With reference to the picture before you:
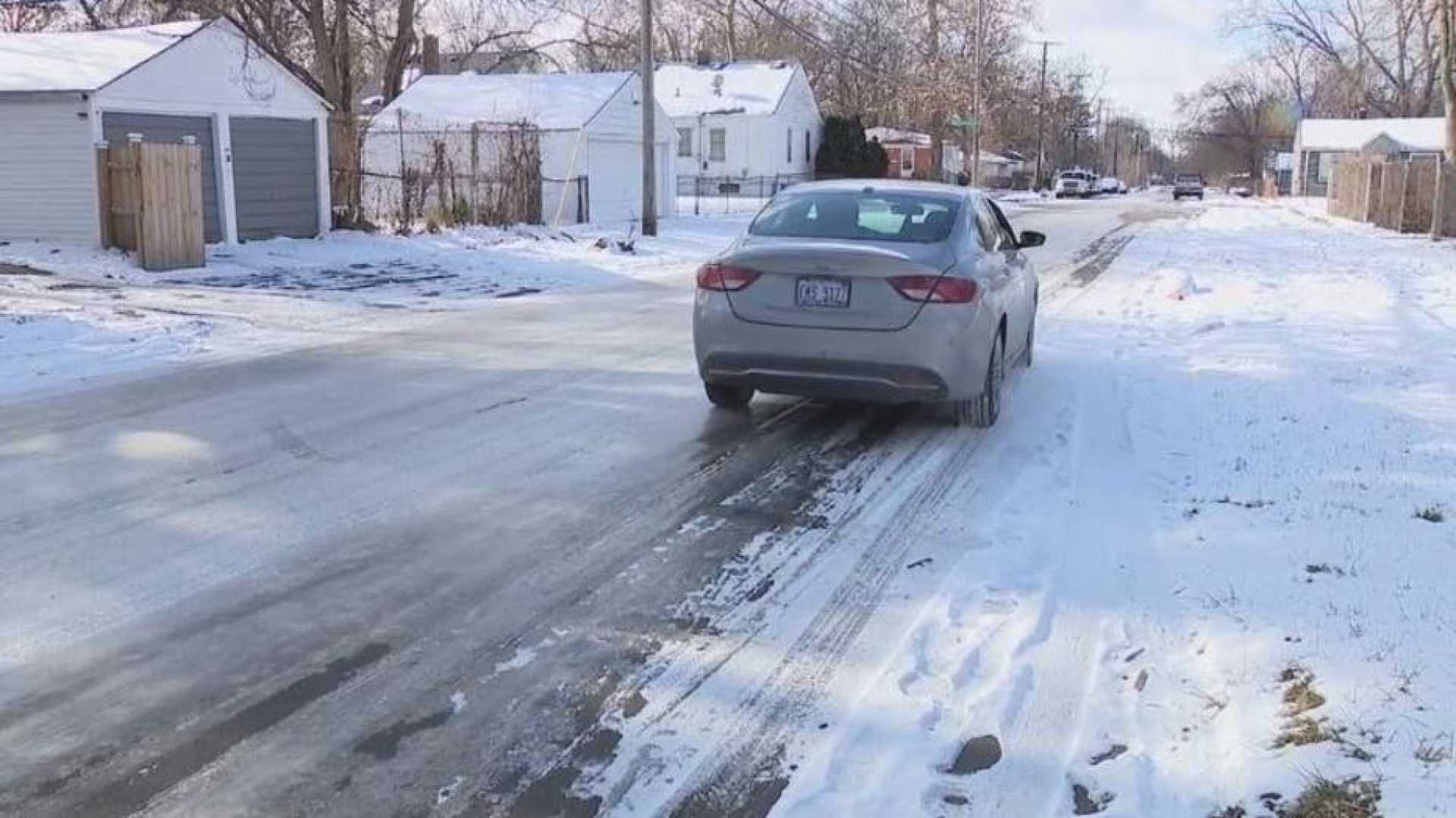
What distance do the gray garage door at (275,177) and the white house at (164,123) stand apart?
2 cm

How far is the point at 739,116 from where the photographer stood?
54469 mm

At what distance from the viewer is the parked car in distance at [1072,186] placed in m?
77.9

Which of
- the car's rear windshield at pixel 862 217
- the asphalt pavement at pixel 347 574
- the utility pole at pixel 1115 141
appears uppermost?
the utility pole at pixel 1115 141

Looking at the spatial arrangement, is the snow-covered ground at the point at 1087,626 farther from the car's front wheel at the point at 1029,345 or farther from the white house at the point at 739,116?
the white house at the point at 739,116

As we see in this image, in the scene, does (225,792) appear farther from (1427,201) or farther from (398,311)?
(1427,201)

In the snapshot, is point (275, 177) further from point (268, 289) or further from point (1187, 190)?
point (1187, 190)

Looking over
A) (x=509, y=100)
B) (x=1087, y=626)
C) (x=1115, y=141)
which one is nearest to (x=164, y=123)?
(x=509, y=100)

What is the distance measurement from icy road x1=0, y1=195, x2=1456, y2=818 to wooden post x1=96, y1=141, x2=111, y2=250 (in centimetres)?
1270

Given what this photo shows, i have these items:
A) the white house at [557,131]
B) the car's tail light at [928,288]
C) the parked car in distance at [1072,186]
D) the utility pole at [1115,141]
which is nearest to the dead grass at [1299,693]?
the car's tail light at [928,288]

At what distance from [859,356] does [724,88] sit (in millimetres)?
50156

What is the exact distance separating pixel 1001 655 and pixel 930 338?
3.23 m

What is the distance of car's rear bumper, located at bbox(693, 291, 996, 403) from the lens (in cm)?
749

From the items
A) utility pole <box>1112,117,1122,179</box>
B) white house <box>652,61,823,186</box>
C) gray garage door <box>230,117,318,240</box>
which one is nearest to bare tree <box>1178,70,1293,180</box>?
utility pole <box>1112,117,1122,179</box>

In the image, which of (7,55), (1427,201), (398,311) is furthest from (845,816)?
(1427,201)
